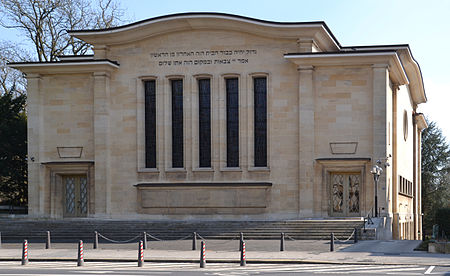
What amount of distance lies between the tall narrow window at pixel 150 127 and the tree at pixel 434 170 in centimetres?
4232

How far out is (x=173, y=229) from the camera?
38250mm

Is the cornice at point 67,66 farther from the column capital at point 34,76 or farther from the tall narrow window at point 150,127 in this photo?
the tall narrow window at point 150,127

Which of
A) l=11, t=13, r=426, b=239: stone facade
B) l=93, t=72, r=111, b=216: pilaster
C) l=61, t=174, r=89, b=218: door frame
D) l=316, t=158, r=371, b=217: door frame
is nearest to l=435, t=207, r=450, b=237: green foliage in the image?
l=11, t=13, r=426, b=239: stone facade

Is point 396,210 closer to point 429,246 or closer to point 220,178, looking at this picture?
point 220,178

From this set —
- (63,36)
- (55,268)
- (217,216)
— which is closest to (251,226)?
(217,216)

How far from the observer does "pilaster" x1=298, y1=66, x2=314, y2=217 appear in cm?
4191

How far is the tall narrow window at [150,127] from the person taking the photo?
147ft

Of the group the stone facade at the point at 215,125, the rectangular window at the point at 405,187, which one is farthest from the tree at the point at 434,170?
the stone facade at the point at 215,125

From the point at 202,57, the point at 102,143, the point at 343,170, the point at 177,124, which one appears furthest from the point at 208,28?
the point at 343,170

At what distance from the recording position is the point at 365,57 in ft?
136

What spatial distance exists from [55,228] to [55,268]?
53.8 ft

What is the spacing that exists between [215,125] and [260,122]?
2686mm

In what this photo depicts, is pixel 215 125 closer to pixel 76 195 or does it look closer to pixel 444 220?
pixel 76 195

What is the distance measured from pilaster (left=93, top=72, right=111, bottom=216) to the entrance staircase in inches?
150
